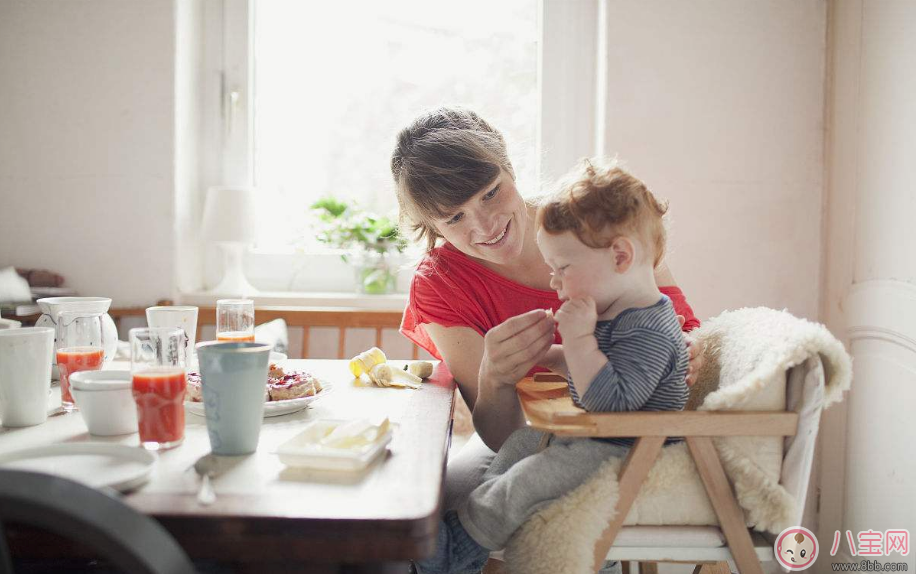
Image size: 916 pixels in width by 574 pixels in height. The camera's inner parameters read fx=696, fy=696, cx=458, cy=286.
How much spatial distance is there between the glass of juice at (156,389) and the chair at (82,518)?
0.41 metres

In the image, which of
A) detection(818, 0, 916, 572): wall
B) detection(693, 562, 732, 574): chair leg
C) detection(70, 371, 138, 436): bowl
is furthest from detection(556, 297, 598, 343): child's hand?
detection(818, 0, 916, 572): wall

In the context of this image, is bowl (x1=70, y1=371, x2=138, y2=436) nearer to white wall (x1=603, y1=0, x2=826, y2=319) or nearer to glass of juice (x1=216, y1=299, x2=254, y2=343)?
glass of juice (x1=216, y1=299, x2=254, y2=343)

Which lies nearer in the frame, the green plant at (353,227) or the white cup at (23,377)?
the white cup at (23,377)

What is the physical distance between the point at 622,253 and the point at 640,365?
20cm

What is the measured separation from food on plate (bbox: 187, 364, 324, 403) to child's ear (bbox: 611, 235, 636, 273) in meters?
0.59

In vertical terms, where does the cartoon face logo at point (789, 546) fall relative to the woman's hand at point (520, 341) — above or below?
below

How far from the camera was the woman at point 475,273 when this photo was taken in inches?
54.4

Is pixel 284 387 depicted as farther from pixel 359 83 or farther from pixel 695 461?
pixel 359 83

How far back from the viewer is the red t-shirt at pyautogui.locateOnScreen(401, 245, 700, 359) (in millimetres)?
1652

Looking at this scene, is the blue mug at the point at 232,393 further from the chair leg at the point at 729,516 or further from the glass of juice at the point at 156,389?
the chair leg at the point at 729,516

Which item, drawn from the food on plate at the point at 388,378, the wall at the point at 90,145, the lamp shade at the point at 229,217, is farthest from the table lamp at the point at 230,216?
the food on plate at the point at 388,378

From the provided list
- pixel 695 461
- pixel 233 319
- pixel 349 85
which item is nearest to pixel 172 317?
pixel 233 319

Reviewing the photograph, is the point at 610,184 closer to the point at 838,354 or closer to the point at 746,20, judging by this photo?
the point at 838,354

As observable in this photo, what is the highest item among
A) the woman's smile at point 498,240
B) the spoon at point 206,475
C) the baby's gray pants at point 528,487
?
the woman's smile at point 498,240
